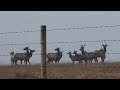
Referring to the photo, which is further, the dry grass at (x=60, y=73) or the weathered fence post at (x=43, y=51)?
the dry grass at (x=60, y=73)

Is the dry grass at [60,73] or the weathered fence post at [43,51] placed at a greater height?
the weathered fence post at [43,51]

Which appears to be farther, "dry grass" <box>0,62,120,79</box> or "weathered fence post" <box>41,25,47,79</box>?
"dry grass" <box>0,62,120,79</box>

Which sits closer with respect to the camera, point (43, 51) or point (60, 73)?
point (43, 51)

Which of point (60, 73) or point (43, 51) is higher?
point (43, 51)

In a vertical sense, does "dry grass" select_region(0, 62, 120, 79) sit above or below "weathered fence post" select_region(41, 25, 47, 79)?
below
